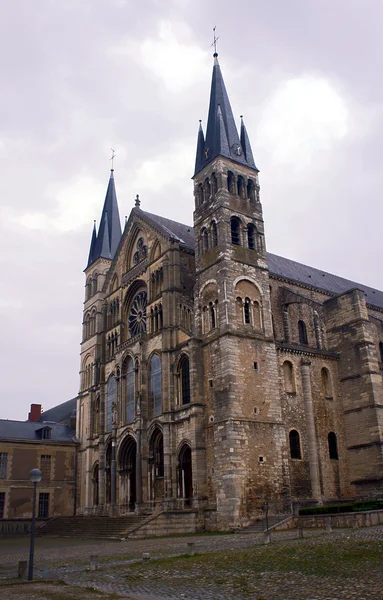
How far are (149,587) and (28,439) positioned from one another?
1426 inches

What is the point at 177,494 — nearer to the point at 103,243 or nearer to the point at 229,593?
the point at 229,593

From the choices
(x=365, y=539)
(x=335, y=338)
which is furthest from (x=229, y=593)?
(x=335, y=338)

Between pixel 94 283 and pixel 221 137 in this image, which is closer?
Answer: pixel 221 137

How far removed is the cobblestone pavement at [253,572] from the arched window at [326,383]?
61.8 ft

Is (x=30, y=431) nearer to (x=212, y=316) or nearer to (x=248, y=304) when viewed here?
(x=212, y=316)

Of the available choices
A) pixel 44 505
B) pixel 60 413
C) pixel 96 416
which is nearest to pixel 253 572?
pixel 96 416

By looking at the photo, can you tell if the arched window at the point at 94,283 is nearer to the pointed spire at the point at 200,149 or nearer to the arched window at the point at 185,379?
the pointed spire at the point at 200,149

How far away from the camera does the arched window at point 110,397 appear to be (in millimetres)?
43759

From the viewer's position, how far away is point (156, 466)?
122 feet

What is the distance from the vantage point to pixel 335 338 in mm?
41344

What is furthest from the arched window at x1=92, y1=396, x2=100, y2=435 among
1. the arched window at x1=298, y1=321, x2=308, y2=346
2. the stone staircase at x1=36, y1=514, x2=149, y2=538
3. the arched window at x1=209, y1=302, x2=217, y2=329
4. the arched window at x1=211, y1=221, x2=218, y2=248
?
the arched window at x1=211, y1=221, x2=218, y2=248

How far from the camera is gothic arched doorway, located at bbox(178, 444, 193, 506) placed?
34312mm

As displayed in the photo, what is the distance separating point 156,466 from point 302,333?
1423 cm

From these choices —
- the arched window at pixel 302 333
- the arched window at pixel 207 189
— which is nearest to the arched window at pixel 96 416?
the arched window at pixel 302 333
